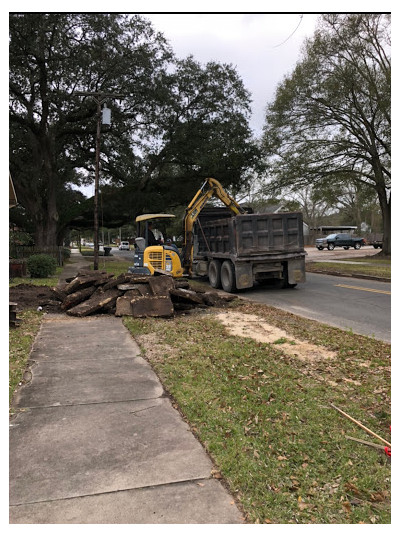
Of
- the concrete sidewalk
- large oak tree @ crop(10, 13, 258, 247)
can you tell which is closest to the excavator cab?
the concrete sidewalk

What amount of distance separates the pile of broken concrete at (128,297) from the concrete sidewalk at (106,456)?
3.88m

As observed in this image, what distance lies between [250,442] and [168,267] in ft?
34.7

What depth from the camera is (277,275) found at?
1411cm

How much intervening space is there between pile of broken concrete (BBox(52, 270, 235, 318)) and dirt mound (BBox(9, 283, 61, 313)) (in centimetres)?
27

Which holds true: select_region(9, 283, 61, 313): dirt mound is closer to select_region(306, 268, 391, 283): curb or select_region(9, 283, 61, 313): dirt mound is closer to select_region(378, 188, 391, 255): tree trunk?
select_region(306, 268, 391, 283): curb

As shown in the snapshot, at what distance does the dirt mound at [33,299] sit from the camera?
413 inches

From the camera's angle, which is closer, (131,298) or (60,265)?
(131,298)

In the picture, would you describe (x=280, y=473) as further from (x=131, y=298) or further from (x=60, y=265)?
(x=60, y=265)

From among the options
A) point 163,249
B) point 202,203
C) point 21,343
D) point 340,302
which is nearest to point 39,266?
point 163,249

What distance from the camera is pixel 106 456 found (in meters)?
3.24

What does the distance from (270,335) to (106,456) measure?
4.67 meters

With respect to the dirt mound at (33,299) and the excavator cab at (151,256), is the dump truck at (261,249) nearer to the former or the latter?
the excavator cab at (151,256)

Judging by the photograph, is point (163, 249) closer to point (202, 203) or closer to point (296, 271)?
point (202, 203)

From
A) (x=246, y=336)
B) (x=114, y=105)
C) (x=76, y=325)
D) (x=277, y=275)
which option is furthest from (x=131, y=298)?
(x=114, y=105)
